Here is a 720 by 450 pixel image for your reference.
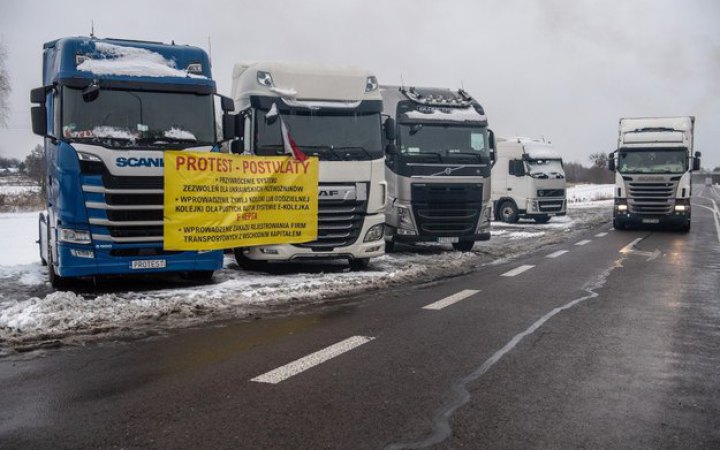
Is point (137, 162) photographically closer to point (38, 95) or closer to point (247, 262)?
point (38, 95)

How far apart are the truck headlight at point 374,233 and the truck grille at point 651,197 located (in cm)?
1359

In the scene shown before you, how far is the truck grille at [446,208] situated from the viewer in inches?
584

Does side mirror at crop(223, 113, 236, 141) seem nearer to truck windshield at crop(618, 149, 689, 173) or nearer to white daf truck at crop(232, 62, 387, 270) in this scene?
white daf truck at crop(232, 62, 387, 270)

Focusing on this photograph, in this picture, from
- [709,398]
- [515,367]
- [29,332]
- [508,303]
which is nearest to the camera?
[709,398]

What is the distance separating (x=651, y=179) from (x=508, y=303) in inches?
609

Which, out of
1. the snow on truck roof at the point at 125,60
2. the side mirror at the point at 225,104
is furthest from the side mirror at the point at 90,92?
the side mirror at the point at 225,104

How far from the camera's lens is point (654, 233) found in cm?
2244

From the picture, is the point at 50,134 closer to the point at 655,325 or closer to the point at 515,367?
the point at 515,367

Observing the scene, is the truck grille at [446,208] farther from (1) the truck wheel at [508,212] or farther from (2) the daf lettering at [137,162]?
(1) the truck wheel at [508,212]

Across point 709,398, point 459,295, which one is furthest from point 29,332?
point 709,398

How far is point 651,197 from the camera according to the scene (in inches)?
876

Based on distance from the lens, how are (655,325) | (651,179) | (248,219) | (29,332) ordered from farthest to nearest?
(651,179) < (248,219) < (655,325) < (29,332)

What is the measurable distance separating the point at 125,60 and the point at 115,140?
1.30 m

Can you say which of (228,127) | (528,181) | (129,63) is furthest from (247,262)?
(528,181)
